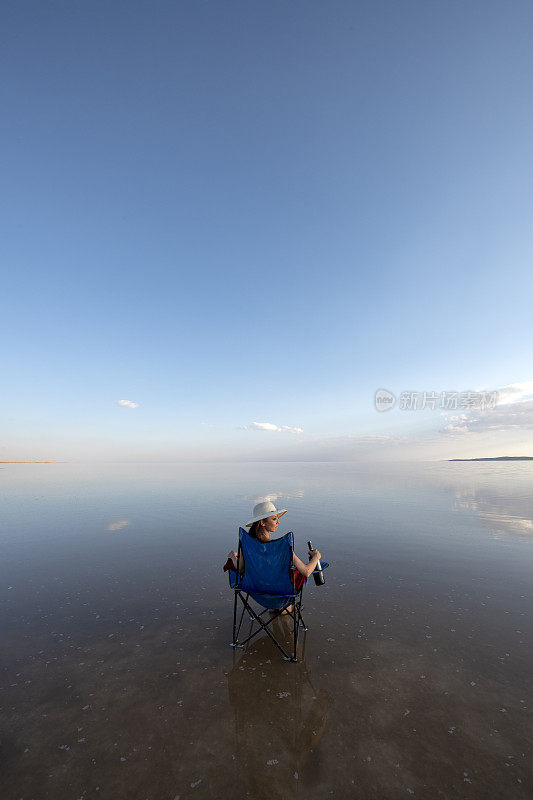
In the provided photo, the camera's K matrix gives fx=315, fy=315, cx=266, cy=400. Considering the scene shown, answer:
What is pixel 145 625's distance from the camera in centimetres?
583

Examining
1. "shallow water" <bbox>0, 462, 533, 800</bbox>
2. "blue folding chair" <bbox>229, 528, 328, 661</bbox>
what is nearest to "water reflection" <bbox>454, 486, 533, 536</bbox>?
"shallow water" <bbox>0, 462, 533, 800</bbox>

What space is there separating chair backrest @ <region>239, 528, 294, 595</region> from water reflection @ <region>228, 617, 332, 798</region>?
98 centimetres

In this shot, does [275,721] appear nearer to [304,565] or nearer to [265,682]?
[265,682]

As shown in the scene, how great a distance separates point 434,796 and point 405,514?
13.3 metres

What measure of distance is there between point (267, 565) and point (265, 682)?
1.39 m

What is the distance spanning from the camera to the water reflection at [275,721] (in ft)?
9.48

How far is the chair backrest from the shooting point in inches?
186

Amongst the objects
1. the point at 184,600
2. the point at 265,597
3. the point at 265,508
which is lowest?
the point at 184,600

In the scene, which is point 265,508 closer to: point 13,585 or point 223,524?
point 13,585

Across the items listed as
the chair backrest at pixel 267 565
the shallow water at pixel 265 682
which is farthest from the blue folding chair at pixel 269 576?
the shallow water at pixel 265 682

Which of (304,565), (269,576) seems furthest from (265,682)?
(304,565)

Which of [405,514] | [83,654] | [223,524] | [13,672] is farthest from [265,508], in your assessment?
[405,514]

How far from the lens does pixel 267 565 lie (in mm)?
4879

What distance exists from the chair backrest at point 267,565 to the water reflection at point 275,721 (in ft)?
3.21
